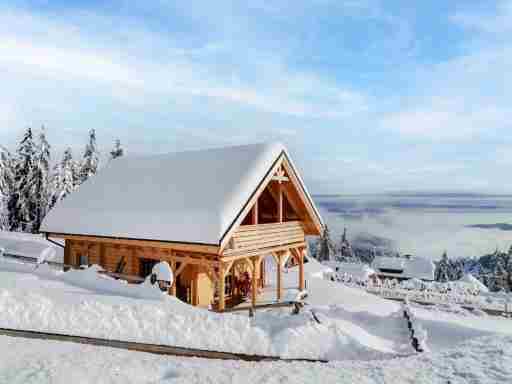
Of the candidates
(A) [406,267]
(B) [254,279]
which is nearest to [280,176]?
(B) [254,279]

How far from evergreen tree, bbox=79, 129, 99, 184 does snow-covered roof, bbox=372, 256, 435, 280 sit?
52031mm

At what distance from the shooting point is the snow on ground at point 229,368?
6.88 metres

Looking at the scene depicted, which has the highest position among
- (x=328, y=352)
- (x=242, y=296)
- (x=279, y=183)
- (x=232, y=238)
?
(x=279, y=183)

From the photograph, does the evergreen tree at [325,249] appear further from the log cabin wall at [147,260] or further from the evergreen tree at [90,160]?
the log cabin wall at [147,260]

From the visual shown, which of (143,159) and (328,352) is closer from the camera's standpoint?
(328,352)

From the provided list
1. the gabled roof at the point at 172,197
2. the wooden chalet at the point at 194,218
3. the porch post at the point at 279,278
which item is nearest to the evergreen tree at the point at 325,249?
the wooden chalet at the point at 194,218

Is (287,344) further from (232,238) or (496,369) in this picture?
(232,238)

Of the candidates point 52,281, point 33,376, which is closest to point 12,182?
point 52,281

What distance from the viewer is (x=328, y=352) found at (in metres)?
8.80

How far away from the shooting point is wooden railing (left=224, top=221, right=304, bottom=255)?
14.2m

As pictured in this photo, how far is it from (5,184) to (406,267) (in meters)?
61.9

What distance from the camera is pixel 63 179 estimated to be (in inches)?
1710

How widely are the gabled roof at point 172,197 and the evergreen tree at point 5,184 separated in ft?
88.0

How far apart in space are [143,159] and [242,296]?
9230 mm
